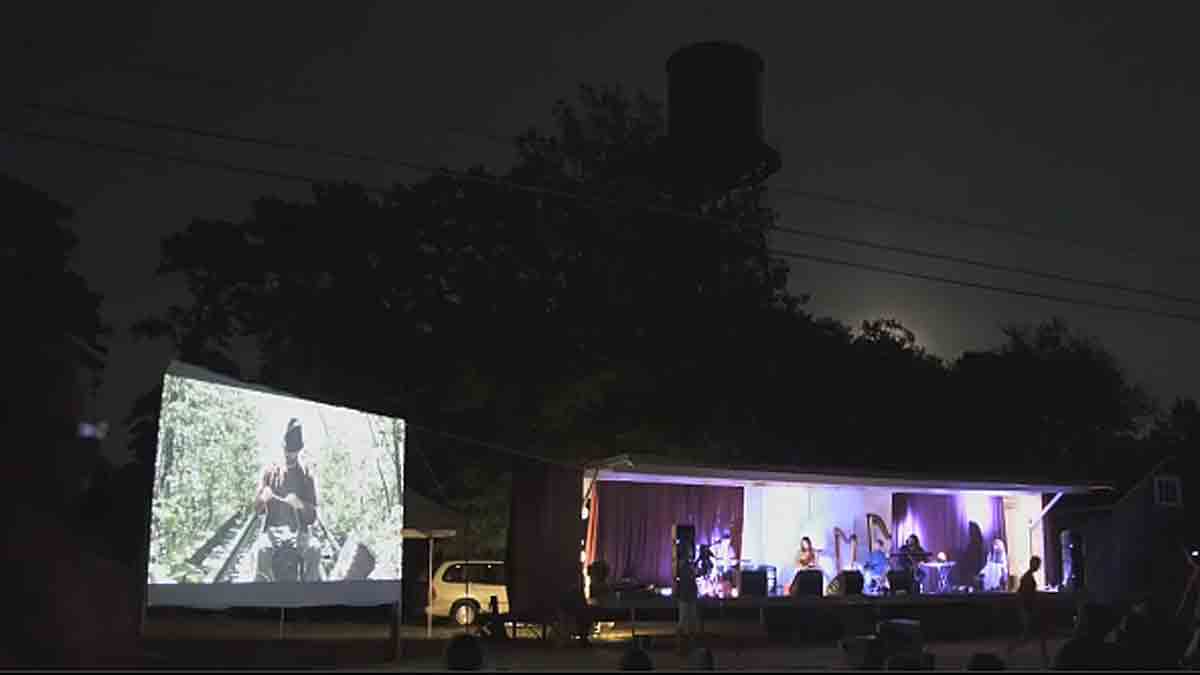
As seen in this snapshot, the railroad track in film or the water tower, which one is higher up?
the water tower

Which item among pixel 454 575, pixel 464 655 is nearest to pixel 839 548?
pixel 454 575

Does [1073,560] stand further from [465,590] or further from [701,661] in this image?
[701,661]

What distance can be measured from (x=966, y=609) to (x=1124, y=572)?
Answer: 14.6 ft

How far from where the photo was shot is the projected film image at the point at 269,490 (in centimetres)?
1366

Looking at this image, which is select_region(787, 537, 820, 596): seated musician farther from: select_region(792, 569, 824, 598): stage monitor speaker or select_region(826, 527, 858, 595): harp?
select_region(792, 569, 824, 598): stage monitor speaker

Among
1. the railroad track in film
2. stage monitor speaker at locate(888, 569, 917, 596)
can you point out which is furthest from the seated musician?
the railroad track in film

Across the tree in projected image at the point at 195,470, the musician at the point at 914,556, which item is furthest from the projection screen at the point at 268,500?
the musician at the point at 914,556

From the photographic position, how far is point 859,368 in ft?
113

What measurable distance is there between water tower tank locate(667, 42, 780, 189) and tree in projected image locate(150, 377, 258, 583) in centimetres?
1563

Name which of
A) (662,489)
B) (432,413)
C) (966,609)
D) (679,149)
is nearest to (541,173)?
(679,149)

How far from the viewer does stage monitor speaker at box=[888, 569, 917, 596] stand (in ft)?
73.5

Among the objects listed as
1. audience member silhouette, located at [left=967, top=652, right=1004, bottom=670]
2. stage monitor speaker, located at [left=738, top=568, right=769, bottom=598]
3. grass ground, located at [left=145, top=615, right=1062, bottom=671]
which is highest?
stage monitor speaker, located at [left=738, top=568, right=769, bottom=598]

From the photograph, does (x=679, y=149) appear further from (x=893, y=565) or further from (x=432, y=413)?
(x=893, y=565)

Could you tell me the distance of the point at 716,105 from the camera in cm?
2733
